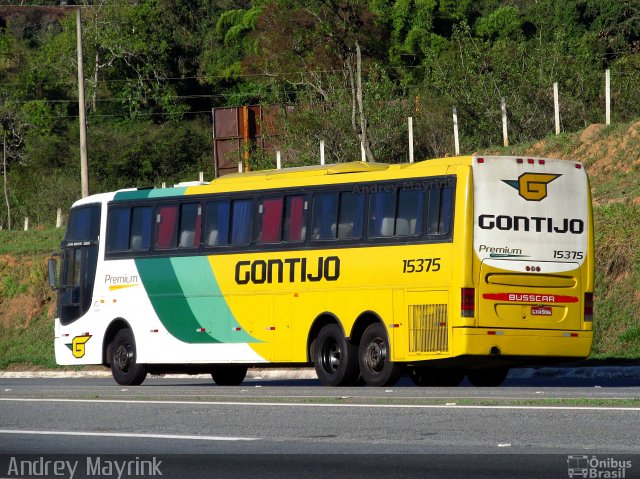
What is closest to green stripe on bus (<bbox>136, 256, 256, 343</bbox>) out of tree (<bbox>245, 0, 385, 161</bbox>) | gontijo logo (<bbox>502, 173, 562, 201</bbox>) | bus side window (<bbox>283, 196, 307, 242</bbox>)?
bus side window (<bbox>283, 196, 307, 242</bbox>)

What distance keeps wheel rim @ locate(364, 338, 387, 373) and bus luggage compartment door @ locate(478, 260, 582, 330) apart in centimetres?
187

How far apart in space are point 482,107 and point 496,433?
106 ft

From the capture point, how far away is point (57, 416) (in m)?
15.6

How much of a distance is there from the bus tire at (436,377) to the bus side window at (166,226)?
486 centimetres

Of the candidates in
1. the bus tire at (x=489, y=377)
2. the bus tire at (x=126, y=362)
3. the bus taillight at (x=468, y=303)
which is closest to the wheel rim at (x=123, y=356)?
the bus tire at (x=126, y=362)

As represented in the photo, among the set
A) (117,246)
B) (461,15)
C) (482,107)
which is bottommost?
(117,246)

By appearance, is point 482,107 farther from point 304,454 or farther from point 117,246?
point 304,454

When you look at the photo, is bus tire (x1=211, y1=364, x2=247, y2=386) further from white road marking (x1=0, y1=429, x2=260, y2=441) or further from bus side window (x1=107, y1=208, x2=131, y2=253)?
white road marking (x1=0, y1=429, x2=260, y2=441)

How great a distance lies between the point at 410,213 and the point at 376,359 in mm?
2262

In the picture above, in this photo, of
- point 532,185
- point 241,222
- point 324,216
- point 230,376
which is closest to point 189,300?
point 241,222

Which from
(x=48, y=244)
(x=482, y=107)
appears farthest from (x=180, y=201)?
(x=48, y=244)

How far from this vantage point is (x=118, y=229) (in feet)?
86.0

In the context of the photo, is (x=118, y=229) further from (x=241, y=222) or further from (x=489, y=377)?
(x=489, y=377)

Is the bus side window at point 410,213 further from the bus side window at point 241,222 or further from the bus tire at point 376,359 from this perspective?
the bus side window at point 241,222
